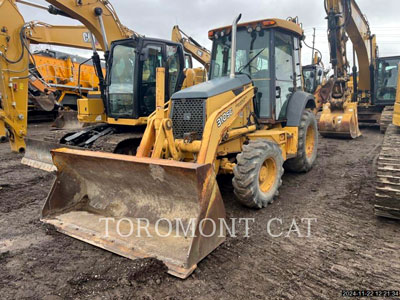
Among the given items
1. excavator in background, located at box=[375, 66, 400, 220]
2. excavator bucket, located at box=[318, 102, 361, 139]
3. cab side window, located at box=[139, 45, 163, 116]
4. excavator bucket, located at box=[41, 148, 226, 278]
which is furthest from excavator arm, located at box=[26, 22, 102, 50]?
excavator in background, located at box=[375, 66, 400, 220]

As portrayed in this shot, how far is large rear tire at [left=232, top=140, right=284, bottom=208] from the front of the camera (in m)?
3.49

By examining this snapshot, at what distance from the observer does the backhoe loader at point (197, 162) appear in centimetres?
274

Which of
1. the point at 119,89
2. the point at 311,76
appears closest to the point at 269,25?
the point at 119,89

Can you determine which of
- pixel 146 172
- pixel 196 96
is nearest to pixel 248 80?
pixel 196 96

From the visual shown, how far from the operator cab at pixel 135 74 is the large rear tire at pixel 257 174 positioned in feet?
8.55

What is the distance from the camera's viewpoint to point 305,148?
5297mm

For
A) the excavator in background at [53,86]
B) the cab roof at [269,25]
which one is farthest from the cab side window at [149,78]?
the excavator in background at [53,86]

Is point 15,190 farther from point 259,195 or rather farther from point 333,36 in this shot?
point 333,36

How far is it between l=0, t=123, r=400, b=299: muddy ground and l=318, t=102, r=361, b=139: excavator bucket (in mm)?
5083

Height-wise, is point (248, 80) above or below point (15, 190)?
above

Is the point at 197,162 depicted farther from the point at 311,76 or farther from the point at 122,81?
the point at 311,76

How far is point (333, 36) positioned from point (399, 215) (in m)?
5.60

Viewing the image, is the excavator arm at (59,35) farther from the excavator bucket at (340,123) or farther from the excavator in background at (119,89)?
the excavator bucket at (340,123)

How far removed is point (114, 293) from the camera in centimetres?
225
